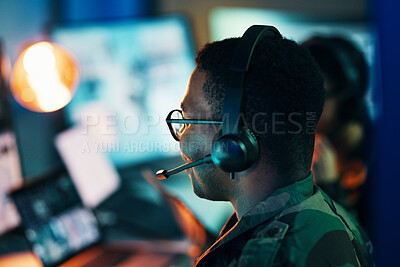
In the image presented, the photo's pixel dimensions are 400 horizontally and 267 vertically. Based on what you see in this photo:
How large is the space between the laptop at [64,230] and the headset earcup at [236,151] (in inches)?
24.4

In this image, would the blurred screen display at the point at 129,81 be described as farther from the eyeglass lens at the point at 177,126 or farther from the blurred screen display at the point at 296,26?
the eyeglass lens at the point at 177,126

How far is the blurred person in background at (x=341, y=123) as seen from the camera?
147 centimetres

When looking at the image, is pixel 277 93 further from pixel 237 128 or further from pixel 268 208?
pixel 268 208

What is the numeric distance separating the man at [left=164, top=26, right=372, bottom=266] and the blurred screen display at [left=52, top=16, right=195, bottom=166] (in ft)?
3.42

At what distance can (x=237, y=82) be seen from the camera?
2.21ft

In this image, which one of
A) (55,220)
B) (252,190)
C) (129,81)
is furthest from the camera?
(129,81)

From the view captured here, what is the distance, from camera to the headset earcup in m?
0.69

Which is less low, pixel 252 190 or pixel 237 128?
pixel 237 128

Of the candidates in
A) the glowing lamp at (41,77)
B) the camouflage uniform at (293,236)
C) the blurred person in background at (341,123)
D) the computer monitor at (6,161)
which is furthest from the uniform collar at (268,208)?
the glowing lamp at (41,77)

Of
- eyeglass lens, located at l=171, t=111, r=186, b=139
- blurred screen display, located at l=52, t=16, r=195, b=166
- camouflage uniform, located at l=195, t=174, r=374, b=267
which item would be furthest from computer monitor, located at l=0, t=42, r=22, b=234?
camouflage uniform, located at l=195, t=174, r=374, b=267

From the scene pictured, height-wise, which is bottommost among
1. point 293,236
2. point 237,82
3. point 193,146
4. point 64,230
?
point 64,230

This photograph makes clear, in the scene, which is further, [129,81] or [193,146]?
[129,81]

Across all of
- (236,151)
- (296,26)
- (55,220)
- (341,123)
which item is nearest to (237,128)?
(236,151)

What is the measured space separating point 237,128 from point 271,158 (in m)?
0.10
